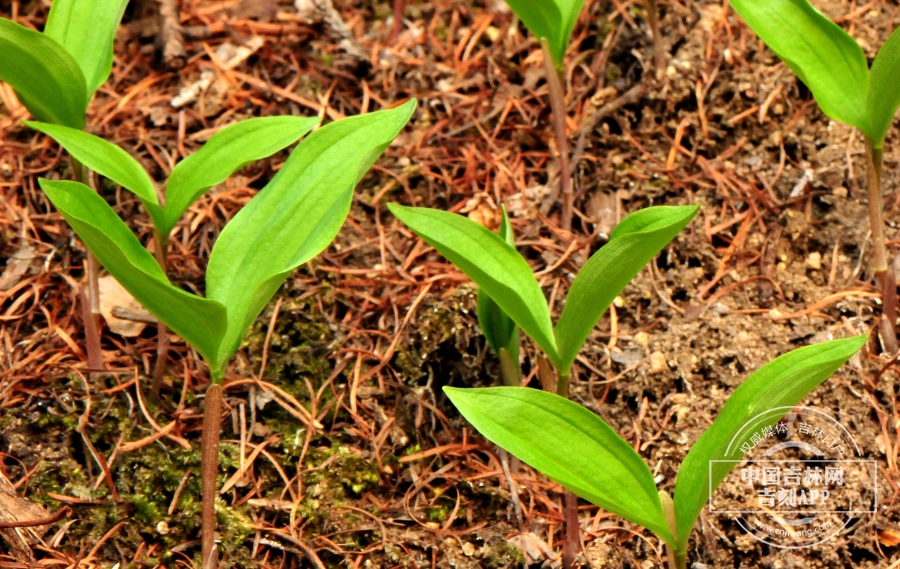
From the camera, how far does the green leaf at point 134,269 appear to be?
1133 mm

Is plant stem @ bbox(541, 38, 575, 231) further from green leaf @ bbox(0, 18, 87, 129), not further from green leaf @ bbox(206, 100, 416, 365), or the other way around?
green leaf @ bbox(0, 18, 87, 129)

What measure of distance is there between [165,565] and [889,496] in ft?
4.23

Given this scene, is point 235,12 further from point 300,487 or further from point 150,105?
point 300,487

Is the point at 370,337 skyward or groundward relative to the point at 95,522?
skyward

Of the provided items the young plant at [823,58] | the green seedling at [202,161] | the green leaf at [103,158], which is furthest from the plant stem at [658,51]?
the green leaf at [103,158]

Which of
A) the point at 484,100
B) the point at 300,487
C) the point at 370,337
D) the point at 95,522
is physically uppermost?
the point at 484,100

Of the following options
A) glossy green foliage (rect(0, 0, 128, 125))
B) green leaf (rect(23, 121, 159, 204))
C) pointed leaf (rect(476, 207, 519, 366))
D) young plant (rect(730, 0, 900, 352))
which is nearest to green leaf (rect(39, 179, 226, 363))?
green leaf (rect(23, 121, 159, 204))

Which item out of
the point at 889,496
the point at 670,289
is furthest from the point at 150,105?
the point at 889,496

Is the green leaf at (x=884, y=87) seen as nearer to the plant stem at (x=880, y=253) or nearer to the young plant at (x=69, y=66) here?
the plant stem at (x=880, y=253)

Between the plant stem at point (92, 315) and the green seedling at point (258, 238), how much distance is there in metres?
0.36

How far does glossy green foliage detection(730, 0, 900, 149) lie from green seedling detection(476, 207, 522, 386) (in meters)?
0.61

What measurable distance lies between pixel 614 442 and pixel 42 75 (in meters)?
1.14

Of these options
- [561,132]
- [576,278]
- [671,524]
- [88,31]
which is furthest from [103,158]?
[671,524]

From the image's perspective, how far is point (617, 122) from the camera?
205 cm
